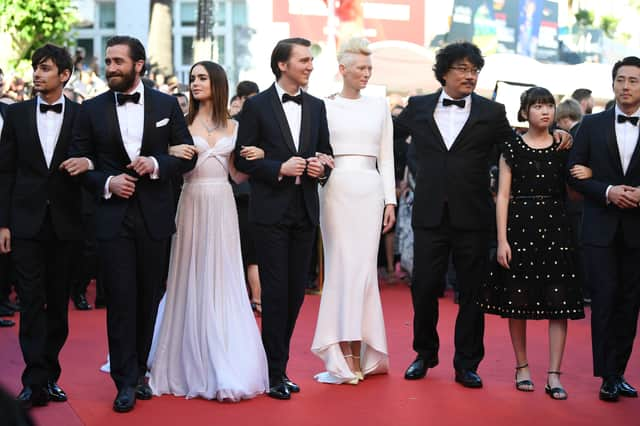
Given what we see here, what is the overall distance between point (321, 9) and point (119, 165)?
2273 centimetres

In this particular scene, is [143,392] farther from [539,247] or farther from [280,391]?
[539,247]

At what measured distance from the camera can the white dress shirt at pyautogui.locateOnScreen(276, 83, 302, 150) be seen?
6.73 metres

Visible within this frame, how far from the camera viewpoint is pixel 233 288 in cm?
681

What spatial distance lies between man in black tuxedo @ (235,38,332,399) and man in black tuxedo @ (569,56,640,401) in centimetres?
165

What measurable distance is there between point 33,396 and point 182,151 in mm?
1609

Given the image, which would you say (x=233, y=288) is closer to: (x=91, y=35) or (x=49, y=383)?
(x=49, y=383)

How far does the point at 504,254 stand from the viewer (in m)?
6.70

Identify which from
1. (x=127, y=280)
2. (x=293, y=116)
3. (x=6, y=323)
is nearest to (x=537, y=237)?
(x=293, y=116)

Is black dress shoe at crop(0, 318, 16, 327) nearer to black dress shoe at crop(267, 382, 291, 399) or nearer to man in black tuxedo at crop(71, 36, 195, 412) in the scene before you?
man in black tuxedo at crop(71, 36, 195, 412)

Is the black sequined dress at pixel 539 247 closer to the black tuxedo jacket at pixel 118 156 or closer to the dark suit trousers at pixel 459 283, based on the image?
the dark suit trousers at pixel 459 283

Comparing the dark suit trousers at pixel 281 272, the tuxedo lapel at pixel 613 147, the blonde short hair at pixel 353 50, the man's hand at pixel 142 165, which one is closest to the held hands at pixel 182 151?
the man's hand at pixel 142 165

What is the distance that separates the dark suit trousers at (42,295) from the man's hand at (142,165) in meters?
0.59

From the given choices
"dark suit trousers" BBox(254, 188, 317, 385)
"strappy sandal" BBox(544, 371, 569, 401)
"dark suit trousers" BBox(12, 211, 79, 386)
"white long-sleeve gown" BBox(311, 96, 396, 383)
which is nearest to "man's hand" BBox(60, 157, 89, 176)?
"dark suit trousers" BBox(12, 211, 79, 386)

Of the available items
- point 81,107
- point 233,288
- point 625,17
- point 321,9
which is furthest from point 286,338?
point 625,17
